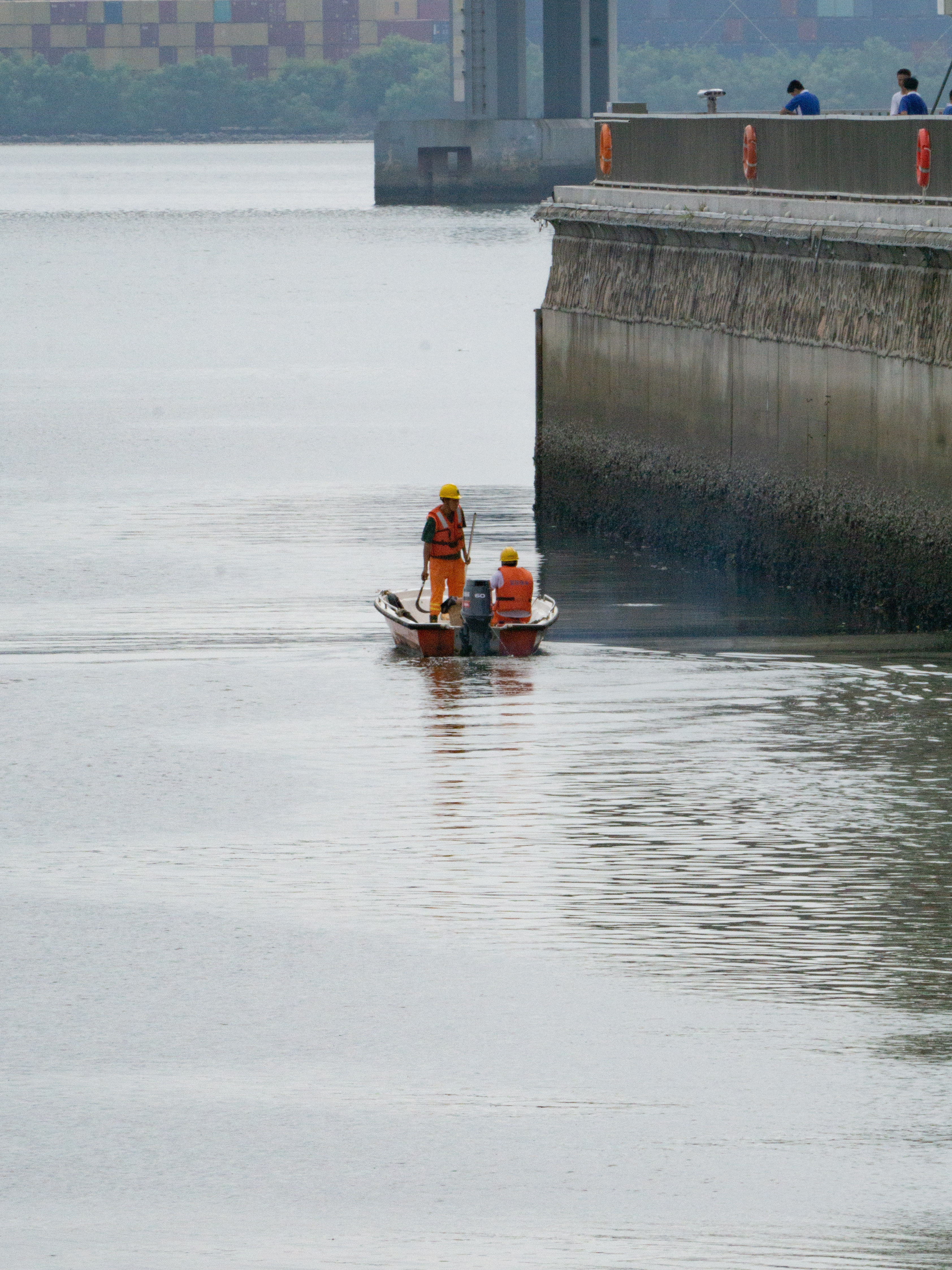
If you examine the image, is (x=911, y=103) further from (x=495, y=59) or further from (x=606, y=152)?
(x=495, y=59)

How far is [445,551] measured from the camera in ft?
81.7

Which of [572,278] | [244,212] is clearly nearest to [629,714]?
[572,278]

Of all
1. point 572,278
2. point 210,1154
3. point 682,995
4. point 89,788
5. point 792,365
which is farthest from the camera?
point 572,278

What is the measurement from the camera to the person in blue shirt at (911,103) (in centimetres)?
2850

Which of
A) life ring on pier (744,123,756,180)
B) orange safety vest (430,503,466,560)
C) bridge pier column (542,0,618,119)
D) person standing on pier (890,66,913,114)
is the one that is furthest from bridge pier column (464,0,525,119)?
orange safety vest (430,503,466,560)

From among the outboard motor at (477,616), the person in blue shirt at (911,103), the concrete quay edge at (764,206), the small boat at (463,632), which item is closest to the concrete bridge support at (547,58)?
the concrete quay edge at (764,206)

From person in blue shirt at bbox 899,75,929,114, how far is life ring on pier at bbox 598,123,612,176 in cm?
575

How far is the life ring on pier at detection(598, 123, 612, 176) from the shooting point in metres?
34.1

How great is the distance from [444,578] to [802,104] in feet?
29.6

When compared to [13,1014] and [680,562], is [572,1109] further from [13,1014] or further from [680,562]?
[680,562]

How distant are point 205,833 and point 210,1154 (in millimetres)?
6228

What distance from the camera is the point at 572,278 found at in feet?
114

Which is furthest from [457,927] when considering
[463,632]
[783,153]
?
[783,153]

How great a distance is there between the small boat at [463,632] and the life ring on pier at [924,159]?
17.2 feet
